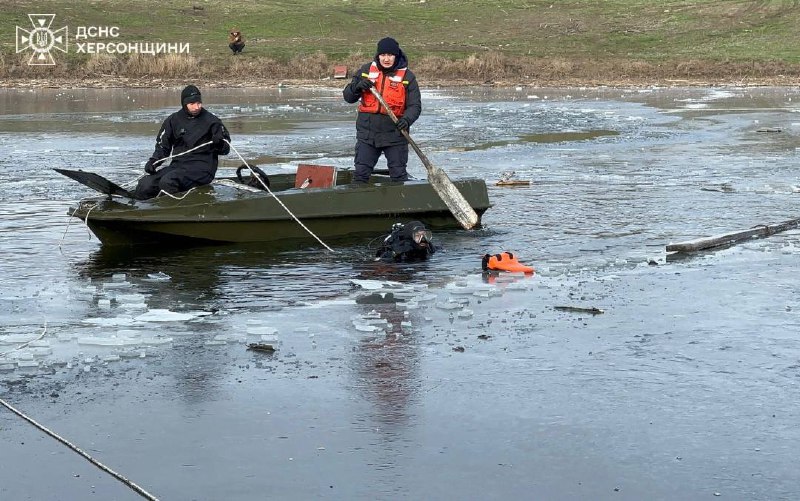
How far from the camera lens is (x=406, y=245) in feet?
38.7

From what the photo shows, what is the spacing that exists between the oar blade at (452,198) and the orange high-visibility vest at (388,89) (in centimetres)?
91

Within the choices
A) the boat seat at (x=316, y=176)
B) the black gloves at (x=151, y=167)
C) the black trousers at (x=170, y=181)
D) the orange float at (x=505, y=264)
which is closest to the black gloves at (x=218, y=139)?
the black trousers at (x=170, y=181)

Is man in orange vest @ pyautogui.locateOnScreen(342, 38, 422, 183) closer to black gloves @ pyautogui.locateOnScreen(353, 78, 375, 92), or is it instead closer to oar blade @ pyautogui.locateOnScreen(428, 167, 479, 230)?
black gloves @ pyautogui.locateOnScreen(353, 78, 375, 92)

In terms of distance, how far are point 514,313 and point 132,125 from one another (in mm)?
19880

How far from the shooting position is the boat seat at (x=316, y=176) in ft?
45.1

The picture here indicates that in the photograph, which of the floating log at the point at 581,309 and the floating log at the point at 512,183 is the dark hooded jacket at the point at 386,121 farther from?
the floating log at the point at 581,309

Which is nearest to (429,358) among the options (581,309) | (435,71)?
Result: (581,309)

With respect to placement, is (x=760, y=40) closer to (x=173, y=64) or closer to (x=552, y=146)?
(x=173, y=64)

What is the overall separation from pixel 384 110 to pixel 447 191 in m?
1.15

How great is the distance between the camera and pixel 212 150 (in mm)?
12906

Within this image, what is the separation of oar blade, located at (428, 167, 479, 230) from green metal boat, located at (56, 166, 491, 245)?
121 millimetres

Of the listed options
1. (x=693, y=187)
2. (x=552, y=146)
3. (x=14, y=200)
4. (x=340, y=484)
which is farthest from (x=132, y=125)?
(x=340, y=484)

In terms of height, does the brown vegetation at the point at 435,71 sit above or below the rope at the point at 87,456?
above

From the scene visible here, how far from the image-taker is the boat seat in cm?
1376
